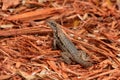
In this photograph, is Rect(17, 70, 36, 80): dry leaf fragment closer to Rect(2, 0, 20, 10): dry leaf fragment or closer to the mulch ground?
the mulch ground

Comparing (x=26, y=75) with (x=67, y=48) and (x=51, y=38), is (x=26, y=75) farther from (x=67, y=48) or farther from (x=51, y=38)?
(x=51, y=38)

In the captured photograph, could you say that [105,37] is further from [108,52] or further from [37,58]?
[37,58]

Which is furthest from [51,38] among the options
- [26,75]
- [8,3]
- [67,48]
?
[8,3]

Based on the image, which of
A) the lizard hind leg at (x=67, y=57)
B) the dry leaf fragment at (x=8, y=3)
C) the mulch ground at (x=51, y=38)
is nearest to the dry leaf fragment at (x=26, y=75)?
the mulch ground at (x=51, y=38)

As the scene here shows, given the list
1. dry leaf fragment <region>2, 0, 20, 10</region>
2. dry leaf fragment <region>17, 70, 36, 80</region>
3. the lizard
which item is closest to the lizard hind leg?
the lizard

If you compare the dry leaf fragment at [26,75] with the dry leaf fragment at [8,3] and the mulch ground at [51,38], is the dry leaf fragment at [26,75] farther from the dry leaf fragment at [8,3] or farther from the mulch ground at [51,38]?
the dry leaf fragment at [8,3]

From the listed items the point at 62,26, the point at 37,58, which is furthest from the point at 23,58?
the point at 62,26
